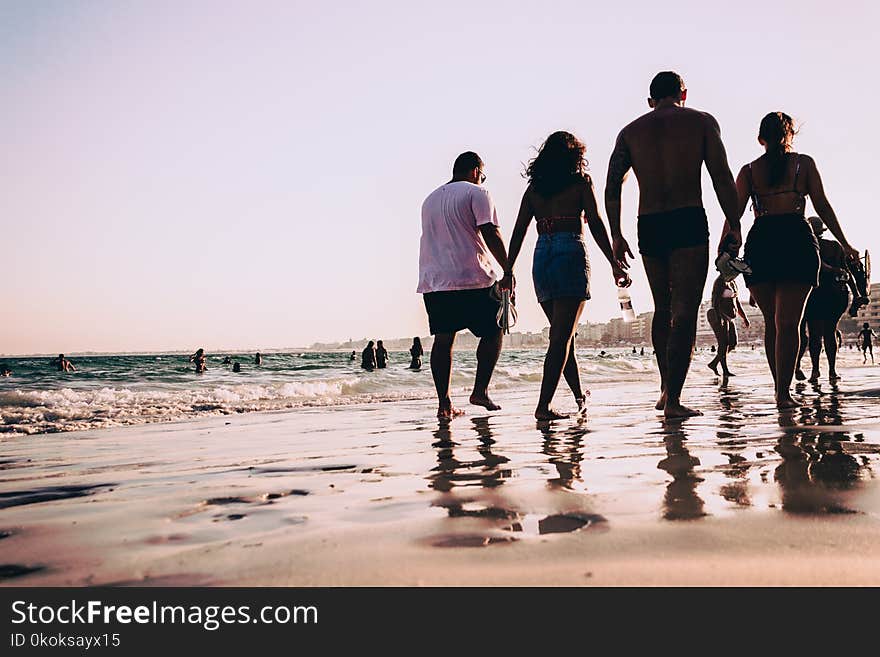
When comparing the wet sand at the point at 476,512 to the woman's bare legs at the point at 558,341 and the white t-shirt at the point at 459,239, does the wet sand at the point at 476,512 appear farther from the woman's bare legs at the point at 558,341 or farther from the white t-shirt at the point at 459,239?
the white t-shirt at the point at 459,239

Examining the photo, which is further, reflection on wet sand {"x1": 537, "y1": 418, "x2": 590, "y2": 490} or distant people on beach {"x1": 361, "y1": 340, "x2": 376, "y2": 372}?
distant people on beach {"x1": 361, "y1": 340, "x2": 376, "y2": 372}

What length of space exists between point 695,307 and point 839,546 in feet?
10.5

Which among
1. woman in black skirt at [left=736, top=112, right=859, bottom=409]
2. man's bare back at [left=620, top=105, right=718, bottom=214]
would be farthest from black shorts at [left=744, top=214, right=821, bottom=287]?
man's bare back at [left=620, top=105, right=718, bottom=214]

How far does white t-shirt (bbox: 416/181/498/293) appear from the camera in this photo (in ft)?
16.8

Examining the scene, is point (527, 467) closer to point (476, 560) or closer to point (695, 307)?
point (476, 560)

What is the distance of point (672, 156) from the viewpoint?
428 cm

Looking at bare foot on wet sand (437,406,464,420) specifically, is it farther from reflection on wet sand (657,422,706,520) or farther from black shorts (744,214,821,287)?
black shorts (744,214,821,287)

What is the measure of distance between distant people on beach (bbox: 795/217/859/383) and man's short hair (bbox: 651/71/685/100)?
3.61m

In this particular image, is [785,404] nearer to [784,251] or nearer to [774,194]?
[784,251]

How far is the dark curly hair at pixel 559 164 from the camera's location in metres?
4.71

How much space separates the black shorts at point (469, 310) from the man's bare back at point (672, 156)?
1.34 m

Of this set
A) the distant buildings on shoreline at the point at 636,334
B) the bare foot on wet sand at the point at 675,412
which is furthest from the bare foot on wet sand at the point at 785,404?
the distant buildings on shoreline at the point at 636,334
